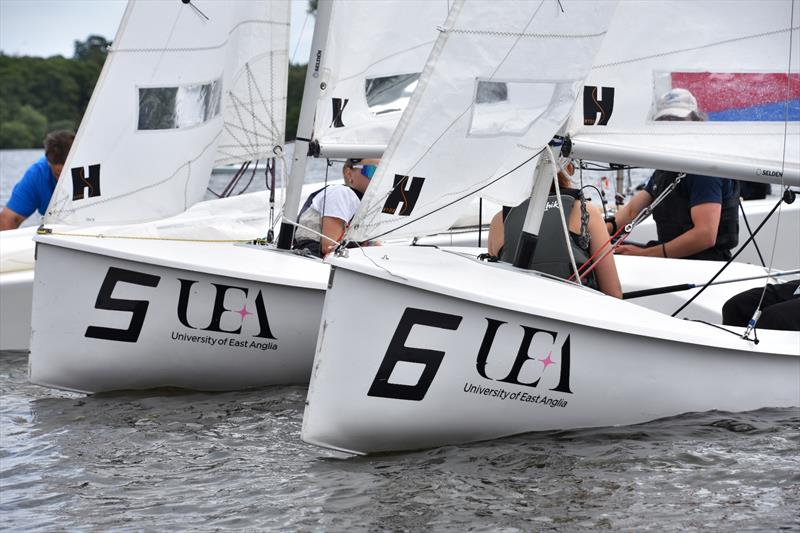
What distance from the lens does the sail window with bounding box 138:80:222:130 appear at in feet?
20.4

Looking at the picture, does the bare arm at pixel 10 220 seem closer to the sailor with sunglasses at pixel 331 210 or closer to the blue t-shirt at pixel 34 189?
the blue t-shirt at pixel 34 189

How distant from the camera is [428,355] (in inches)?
182

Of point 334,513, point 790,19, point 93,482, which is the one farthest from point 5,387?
point 790,19

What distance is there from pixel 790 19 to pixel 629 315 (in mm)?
1537

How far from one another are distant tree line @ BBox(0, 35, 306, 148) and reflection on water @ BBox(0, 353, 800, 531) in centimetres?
5895

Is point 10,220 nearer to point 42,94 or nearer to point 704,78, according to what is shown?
point 704,78

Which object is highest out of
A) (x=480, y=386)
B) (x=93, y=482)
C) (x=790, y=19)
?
(x=790, y=19)

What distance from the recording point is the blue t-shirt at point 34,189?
835 centimetres

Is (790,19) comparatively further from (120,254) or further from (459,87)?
(120,254)

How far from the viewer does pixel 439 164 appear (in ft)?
15.6

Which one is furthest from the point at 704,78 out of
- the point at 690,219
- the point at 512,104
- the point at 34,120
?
the point at 34,120

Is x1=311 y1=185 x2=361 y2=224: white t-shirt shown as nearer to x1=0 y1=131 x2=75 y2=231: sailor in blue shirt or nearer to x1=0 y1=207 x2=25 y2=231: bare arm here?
x1=0 y1=131 x2=75 y2=231: sailor in blue shirt

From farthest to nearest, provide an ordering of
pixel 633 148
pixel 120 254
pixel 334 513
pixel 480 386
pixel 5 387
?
pixel 5 387
pixel 120 254
pixel 633 148
pixel 480 386
pixel 334 513

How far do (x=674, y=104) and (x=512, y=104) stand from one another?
0.83 metres
